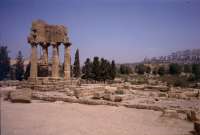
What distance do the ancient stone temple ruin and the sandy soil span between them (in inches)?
426

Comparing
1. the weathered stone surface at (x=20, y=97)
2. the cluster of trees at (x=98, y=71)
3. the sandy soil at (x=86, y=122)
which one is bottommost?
the sandy soil at (x=86, y=122)

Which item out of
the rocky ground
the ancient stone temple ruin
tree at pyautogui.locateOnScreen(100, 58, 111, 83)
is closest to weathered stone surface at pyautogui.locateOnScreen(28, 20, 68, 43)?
the ancient stone temple ruin

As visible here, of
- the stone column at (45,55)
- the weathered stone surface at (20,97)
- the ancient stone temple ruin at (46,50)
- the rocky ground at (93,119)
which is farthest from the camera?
the stone column at (45,55)

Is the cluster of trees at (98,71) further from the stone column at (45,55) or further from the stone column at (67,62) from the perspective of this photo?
the stone column at (45,55)

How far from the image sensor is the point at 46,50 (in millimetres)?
29109

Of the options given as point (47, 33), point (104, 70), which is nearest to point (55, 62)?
point (47, 33)

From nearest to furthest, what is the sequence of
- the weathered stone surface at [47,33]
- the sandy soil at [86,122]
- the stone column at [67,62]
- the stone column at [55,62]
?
1. the sandy soil at [86,122]
2. the weathered stone surface at [47,33]
3. the stone column at [55,62]
4. the stone column at [67,62]

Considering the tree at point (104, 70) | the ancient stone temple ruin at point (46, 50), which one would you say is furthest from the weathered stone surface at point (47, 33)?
the tree at point (104, 70)

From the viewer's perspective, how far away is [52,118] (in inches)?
468

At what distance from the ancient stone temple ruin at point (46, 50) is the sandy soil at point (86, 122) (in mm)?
10815

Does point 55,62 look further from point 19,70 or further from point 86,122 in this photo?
point 19,70

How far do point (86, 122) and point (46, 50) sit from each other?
19327mm

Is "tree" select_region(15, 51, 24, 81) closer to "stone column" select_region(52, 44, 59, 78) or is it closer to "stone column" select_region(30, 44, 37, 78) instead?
"stone column" select_region(52, 44, 59, 78)

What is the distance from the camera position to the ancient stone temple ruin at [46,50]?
84.0 feet
